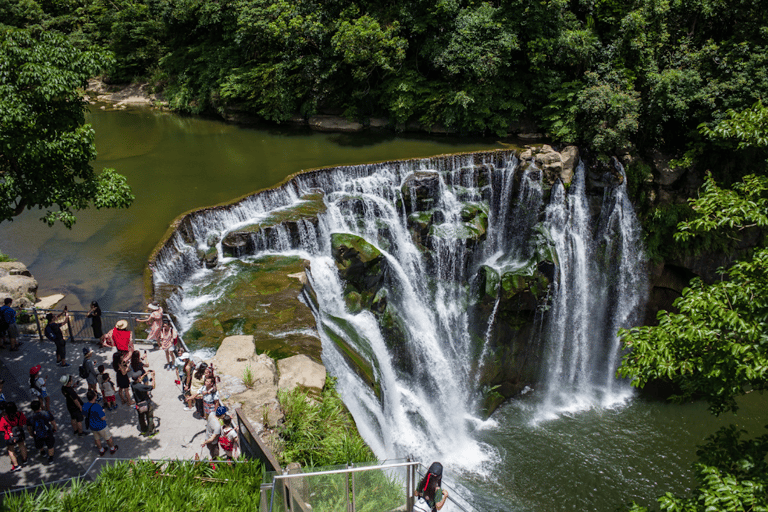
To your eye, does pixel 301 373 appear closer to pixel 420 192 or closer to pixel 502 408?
pixel 502 408

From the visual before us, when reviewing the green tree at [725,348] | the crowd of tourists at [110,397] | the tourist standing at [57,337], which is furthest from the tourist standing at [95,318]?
the green tree at [725,348]

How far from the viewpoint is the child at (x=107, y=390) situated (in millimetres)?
9906

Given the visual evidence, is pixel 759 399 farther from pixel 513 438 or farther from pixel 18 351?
pixel 18 351

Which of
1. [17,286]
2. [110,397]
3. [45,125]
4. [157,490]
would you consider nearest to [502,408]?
[110,397]

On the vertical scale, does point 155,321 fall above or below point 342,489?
above

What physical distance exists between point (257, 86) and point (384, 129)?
8.08 m

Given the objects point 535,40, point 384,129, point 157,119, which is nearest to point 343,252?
point 384,129

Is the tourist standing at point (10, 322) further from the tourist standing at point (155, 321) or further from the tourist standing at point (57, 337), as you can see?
the tourist standing at point (155, 321)

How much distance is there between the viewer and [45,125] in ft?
34.1

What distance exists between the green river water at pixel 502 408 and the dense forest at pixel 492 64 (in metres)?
2.99

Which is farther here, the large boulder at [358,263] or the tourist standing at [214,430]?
the large boulder at [358,263]

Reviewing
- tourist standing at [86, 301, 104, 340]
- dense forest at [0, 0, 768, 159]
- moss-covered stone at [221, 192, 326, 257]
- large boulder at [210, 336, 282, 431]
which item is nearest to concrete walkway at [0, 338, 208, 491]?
tourist standing at [86, 301, 104, 340]

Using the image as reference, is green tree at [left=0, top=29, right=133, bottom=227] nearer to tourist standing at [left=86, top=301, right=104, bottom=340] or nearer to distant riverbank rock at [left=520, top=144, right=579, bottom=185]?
tourist standing at [left=86, top=301, right=104, bottom=340]

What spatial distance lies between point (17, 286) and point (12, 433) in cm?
700
